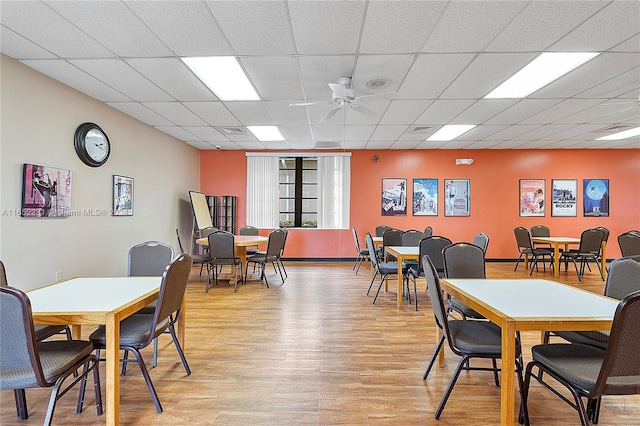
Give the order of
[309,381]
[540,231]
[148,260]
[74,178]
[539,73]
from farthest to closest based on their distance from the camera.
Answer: [540,231], [74,178], [539,73], [148,260], [309,381]

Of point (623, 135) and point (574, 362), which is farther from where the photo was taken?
point (623, 135)

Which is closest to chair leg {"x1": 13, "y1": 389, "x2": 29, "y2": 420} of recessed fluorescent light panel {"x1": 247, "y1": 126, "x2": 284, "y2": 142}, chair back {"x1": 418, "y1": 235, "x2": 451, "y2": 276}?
chair back {"x1": 418, "y1": 235, "x2": 451, "y2": 276}

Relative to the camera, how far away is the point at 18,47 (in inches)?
118

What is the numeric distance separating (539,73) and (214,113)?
4509mm

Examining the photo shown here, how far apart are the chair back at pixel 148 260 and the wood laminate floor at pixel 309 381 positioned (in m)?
0.73

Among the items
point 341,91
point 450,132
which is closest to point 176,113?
point 341,91

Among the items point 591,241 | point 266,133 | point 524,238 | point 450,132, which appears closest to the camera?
point 591,241

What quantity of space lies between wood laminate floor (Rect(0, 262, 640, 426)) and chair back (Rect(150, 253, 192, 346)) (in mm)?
533

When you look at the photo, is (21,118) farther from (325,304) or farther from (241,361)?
(325,304)

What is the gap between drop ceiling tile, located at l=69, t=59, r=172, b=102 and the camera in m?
3.34

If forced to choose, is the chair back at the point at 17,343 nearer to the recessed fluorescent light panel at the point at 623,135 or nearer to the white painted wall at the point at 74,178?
the white painted wall at the point at 74,178

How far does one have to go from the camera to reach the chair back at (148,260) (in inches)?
112

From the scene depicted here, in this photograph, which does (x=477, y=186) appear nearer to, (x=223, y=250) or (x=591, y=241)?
(x=591, y=241)

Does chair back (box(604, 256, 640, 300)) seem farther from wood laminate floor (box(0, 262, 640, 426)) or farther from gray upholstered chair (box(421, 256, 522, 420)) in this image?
gray upholstered chair (box(421, 256, 522, 420))
